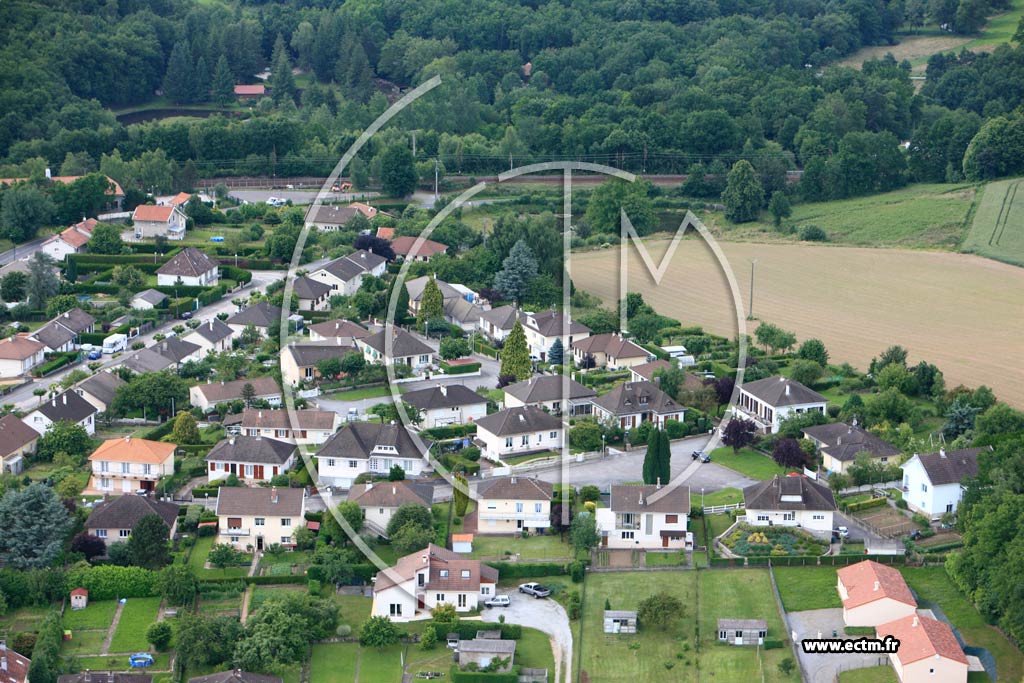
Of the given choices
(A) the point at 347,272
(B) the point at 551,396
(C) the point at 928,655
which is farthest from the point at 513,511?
(A) the point at 347,272

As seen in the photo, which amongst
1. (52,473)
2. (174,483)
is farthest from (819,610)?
(52,473)

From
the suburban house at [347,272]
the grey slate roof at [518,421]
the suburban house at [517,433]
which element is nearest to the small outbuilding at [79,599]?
the suburban house at [517,433]

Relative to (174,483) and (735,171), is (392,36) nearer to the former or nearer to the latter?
(735,171)

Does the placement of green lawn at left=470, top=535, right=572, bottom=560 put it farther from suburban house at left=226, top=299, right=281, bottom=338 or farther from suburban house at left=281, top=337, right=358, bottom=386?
suburban house at left=226, top=299, right=281, bottom=338

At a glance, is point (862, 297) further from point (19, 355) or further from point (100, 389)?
point (19, 355)

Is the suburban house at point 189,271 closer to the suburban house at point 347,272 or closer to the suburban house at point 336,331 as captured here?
the suburban house at point 347,272
